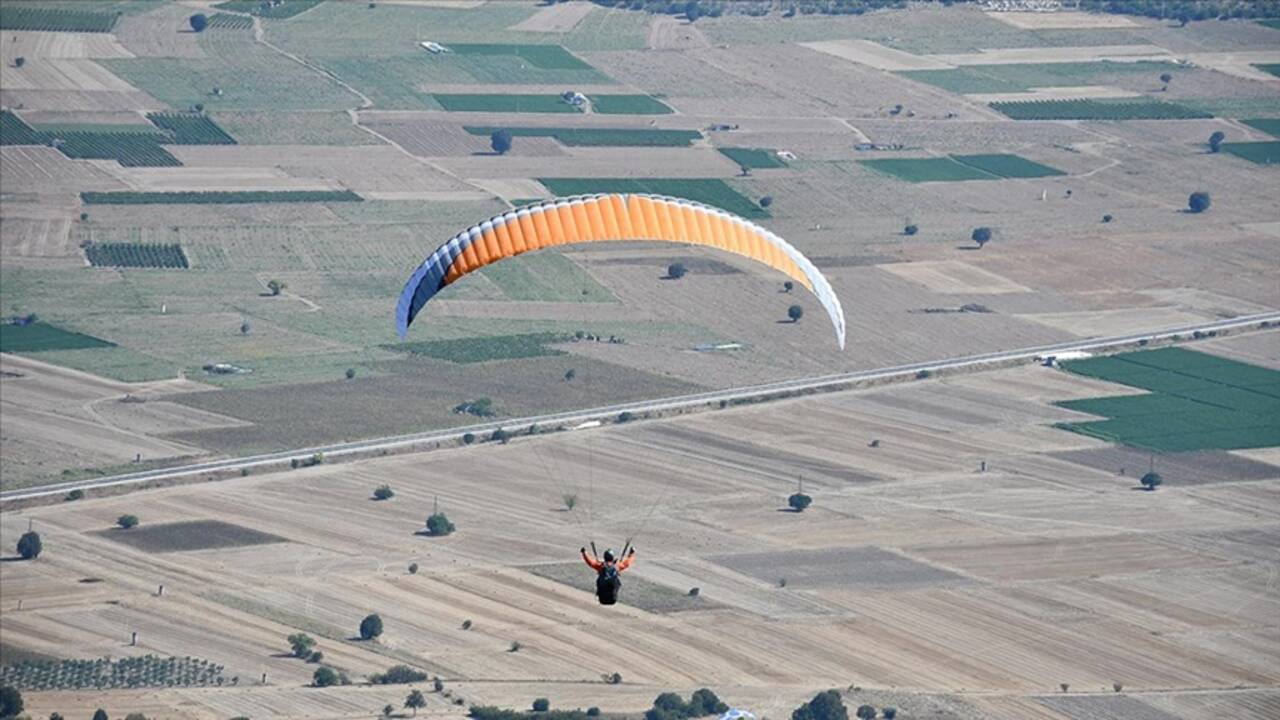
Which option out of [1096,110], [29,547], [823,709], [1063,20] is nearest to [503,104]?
[1096,110]

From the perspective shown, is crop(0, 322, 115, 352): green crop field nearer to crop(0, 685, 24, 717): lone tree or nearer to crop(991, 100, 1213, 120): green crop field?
crop(0, 685, 24, 717): lone tree

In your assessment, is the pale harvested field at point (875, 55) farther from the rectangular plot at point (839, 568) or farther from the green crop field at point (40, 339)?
the rectangular plot at point (839, 568)

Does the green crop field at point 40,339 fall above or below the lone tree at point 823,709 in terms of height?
below

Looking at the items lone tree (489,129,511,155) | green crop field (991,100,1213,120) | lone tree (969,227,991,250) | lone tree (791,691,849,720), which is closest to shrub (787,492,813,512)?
lone tree (791,691,849,720)

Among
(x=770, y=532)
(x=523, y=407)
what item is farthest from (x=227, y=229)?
(x=770, y=532)

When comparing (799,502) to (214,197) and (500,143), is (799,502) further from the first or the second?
(500,143)

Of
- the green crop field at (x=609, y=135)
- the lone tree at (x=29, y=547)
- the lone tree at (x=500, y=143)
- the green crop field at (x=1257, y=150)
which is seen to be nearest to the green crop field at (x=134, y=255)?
the lone tree at (x=500, y=143)
